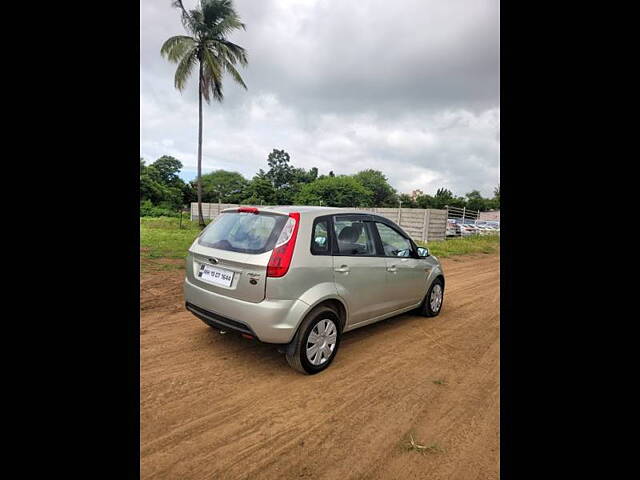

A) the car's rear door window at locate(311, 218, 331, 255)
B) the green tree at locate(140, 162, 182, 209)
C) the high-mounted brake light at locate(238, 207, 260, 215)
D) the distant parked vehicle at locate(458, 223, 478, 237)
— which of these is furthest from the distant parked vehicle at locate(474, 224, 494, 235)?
the green tree at locate(140, 162, 182, 209)

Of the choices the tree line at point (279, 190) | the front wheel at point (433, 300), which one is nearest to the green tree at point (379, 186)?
the tree line at point (279, 190)

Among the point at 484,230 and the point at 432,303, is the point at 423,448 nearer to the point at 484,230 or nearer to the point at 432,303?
the point at 432,303

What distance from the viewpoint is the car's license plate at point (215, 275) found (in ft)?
10.1

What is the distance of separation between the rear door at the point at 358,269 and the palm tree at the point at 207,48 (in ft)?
48.3

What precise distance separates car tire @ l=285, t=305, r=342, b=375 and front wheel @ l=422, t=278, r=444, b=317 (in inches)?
75.6

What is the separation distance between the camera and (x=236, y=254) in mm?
3082

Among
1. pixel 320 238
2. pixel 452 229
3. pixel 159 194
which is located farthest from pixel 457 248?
pixel 159 194

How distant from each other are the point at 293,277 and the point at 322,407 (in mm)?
1049

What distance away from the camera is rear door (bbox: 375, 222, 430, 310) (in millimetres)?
3988

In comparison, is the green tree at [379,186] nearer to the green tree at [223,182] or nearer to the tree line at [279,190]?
the tree line at [279,190]
